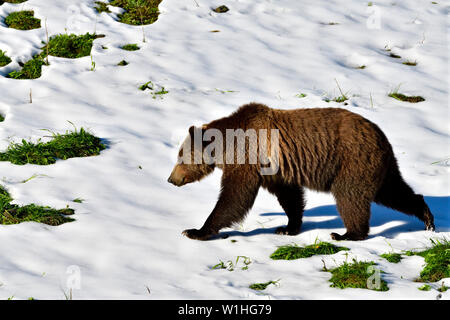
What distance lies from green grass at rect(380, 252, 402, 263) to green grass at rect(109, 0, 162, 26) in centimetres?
Result: 789

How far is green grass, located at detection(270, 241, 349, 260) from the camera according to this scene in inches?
214

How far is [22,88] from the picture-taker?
9.43 metres

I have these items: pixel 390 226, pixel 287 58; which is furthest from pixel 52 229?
pixel 287 58

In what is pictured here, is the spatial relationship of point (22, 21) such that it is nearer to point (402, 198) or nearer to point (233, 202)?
point (233, 202)

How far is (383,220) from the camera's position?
6816mm

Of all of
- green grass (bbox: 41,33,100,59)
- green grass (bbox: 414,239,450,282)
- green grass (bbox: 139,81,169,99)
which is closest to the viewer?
green grass (bbox: 414,239,450,282)

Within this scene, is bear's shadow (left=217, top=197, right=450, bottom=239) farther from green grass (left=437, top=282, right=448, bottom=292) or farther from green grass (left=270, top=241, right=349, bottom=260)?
green grass (left=437, top=282, right=448, bottom=292)

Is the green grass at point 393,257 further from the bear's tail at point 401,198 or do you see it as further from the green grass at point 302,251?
the bear's tail at point 401,198

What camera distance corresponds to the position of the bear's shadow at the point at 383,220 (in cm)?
642

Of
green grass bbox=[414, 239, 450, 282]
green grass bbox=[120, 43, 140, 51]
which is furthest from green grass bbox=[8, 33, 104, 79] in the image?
green grass bbox=[414, 239, 450, 282]

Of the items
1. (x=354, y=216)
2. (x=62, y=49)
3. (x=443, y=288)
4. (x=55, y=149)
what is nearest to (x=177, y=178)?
(x=55, y=149)

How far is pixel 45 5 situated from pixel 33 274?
28.1 feet

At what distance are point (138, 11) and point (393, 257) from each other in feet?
27.8
